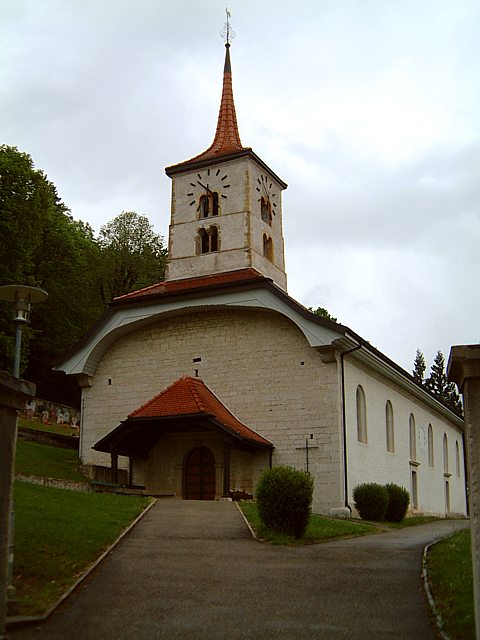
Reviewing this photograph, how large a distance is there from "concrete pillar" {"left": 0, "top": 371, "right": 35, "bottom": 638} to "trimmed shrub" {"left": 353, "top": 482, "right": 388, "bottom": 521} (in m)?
17.4

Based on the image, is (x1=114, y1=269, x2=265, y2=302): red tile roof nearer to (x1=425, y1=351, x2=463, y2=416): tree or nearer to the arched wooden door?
the arched wooden door

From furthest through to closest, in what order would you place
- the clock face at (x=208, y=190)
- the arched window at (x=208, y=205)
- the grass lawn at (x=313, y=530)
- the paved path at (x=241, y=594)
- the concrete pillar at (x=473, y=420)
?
the arched window at (x=208, y=205) < the clock face at (x=208, y=190) < the grass lawn at (x=313, y=530) < the paved path at (x=241, y=594) < the concrete pillar at (x=473, y=420)

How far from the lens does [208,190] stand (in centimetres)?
3275

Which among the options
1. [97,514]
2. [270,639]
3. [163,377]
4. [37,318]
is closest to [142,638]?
[270,639]

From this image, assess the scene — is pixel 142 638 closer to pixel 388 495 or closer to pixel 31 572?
pixel 31 572

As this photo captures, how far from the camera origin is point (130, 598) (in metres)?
10.0

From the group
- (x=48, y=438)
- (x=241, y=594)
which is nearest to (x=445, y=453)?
(x=48, y=438)

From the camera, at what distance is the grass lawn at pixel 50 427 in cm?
3364

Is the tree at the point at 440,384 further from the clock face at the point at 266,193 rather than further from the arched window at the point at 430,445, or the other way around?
the clock face at the point at 266,193

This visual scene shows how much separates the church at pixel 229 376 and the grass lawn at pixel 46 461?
73cm

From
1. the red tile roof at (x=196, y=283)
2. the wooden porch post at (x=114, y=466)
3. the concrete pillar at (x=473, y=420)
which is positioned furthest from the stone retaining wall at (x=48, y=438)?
the concrete pillar at (x=473, y=420)

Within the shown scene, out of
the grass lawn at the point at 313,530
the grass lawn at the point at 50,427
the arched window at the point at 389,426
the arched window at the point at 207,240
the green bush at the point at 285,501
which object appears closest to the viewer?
the grass lawn at the point at 313,530

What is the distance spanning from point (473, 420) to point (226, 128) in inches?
1194

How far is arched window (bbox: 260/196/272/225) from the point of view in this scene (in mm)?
33125
